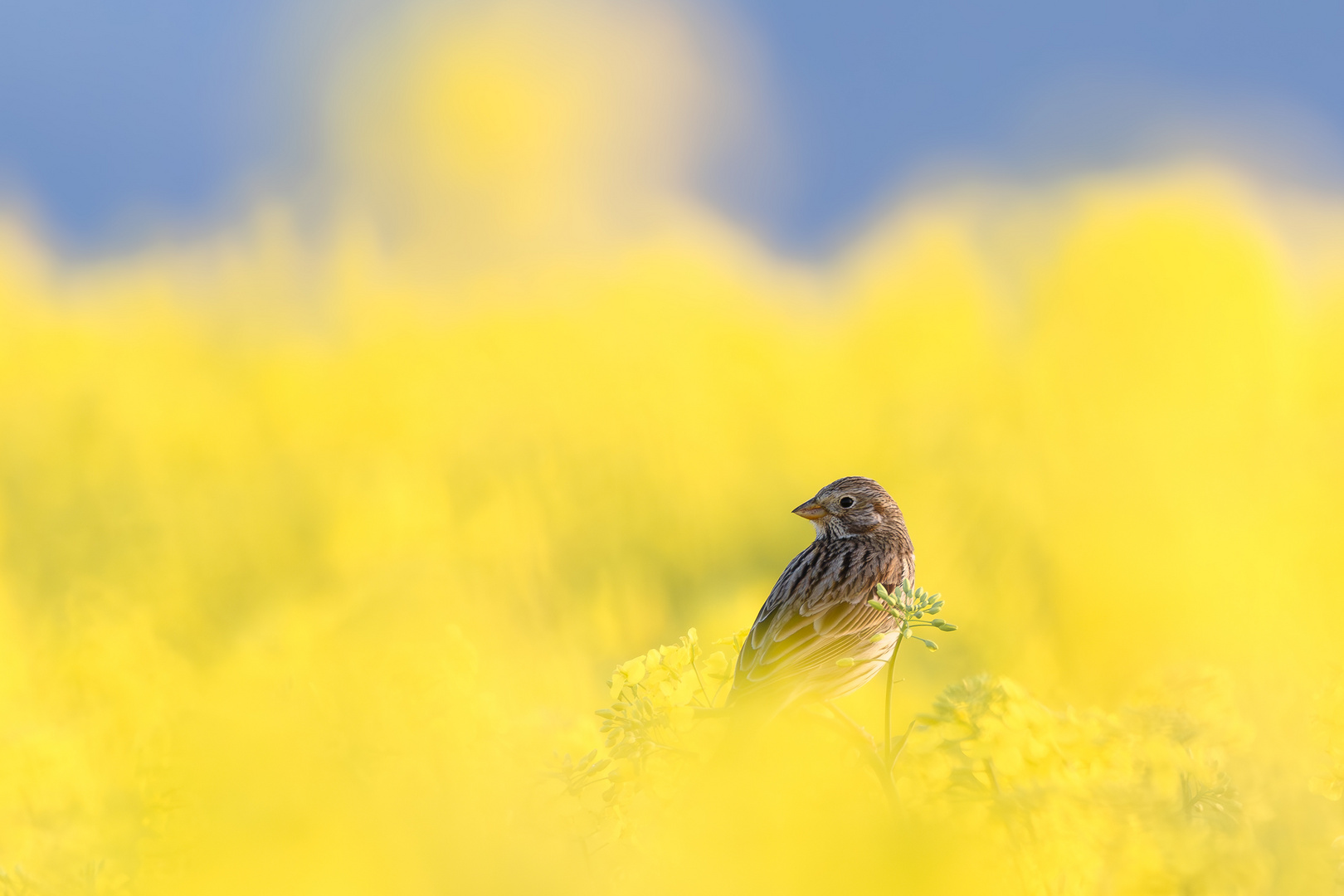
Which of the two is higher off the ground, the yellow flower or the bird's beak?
the bird's beak

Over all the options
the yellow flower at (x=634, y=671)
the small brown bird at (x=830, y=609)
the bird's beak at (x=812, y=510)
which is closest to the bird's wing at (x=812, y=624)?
the small brown bird at (x=830, y=609)

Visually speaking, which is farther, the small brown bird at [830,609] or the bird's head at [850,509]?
the bird's head at [850,509]

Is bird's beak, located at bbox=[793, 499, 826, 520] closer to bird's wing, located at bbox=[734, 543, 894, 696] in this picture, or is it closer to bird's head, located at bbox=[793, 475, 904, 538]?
bird's head, located at bbox=[793, 475, 904, 538]

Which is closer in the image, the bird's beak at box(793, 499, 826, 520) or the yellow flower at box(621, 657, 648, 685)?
the yellow flower at box(621, 657, 648, 685)

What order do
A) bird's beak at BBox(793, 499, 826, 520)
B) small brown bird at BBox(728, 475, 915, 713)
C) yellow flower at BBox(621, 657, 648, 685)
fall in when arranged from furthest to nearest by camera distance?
1. bird's beak at BBox(793, 499, 826, 520)
2. small brown bird at BBox(728, 475, 915, 713)
3. yellow flower at BBox(621, 657, 648, 685)

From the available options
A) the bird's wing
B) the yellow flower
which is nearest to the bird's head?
the bird's wing

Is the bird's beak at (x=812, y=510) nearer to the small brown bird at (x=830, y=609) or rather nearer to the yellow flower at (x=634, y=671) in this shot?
the small brown bird at (x=830, y=609)

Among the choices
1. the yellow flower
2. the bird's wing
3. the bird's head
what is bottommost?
the yellow flower
